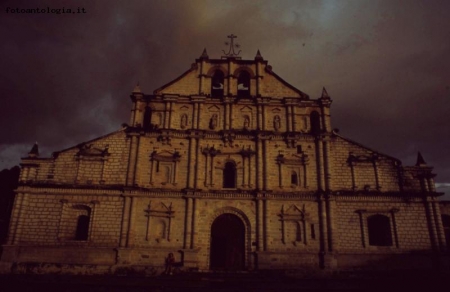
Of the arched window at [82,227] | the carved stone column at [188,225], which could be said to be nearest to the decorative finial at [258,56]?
the carved stone column at [188,225]

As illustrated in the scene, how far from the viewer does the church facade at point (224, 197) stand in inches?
851

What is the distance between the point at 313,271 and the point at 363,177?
749cm

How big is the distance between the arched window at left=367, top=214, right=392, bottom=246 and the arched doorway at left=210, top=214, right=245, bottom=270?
8879 millimetres

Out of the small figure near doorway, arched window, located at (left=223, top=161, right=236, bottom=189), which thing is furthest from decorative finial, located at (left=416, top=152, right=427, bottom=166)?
the small figure near doorway

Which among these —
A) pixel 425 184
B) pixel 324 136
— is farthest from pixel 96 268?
pixel 425 184

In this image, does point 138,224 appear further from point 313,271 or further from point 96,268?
point 313,271

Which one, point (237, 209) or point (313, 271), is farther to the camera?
point (237, 209)

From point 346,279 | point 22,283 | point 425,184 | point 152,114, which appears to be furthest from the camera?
point 152,114

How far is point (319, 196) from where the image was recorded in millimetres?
23047

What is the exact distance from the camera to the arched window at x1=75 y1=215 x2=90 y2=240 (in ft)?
73.6

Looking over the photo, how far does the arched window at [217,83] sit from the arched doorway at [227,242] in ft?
32.3

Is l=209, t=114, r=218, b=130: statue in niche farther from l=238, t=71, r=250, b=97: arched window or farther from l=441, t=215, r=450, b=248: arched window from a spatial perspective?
l=441, t=215, r=450, b=248: arched window

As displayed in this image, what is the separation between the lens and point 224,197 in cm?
2300

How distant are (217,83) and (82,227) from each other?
594 inches
